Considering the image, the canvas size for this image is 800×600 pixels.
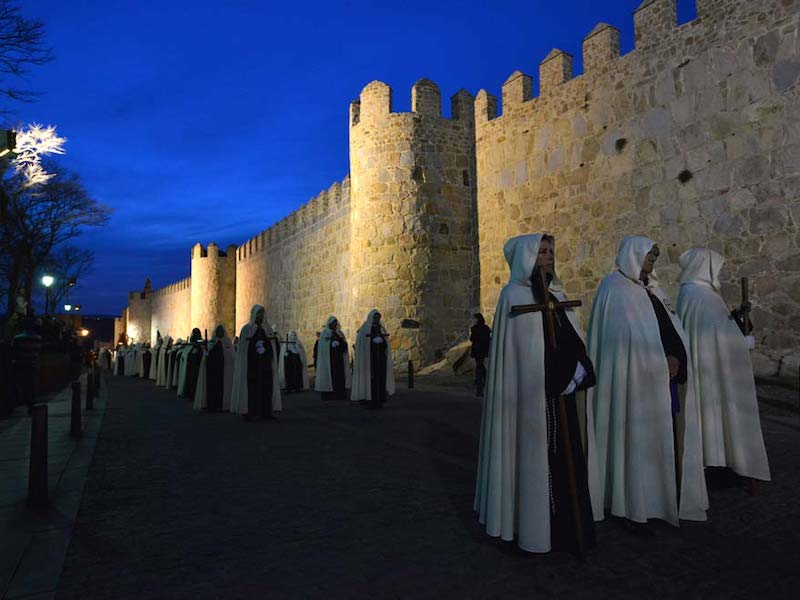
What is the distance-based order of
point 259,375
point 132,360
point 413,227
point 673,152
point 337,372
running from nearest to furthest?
point 259,375 < point 673,152 < point 337,372 < point 413,227 < point 132,360

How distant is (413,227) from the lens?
16.9 metres

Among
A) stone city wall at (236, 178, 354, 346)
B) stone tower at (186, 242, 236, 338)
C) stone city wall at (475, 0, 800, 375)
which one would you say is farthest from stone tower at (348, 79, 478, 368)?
stone tower at (186, 242, 236, 338)

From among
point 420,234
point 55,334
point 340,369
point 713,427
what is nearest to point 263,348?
point 340,369

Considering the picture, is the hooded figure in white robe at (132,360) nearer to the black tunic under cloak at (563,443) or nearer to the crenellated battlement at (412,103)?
the crenellated battlement at (412,103)

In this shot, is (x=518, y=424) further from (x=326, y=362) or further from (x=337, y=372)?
(x=326, y=362)

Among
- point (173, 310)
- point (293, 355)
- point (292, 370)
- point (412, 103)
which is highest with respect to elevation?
point (412, 103)

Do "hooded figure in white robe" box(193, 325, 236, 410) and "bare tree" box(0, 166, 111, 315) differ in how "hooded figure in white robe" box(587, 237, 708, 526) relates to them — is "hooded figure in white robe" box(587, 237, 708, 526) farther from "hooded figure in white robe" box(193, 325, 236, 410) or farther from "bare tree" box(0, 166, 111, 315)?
"bare tree" box(0, 166, 111, 315)

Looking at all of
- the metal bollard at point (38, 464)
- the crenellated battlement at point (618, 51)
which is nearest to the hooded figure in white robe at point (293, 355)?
the crenellated battlement at point (618, 51)

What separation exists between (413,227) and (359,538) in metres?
13.8

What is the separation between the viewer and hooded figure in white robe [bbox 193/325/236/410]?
11367mm

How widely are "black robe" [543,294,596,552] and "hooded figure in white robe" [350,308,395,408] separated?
7.62 meters

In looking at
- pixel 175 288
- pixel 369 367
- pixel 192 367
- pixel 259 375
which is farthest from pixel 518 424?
pixel 175 288

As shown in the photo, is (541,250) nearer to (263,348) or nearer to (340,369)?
(263,348)

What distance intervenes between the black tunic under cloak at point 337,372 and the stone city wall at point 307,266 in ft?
16.7
